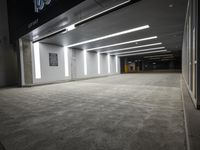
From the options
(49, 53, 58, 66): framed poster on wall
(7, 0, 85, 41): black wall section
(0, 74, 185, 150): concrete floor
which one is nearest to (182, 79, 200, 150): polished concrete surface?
(0, 74, 185, 150): concrete floor

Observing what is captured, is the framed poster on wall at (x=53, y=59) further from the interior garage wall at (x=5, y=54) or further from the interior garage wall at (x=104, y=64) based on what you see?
the interior garage wall at (x=104, y=64)

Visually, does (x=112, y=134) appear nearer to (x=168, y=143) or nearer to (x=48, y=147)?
(x=168, y=143)

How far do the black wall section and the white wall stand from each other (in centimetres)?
247

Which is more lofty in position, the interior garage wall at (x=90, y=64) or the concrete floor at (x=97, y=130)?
the interior garage wall at (x=90, y=64)

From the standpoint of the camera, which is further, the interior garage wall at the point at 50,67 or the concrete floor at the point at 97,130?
the interior garage wall at the point at 50,67

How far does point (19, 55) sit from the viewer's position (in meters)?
9.02

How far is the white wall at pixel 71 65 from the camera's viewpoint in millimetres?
10741

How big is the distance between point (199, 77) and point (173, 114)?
3.20 ft

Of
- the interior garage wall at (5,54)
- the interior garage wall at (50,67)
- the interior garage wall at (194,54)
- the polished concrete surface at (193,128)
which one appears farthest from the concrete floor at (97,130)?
the interior garage wall at (5,54)

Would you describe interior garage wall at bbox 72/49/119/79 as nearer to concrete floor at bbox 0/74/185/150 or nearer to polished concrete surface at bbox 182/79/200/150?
concrete floor at bbox 0/74/185/150

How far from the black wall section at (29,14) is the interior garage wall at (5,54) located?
2.33 ft

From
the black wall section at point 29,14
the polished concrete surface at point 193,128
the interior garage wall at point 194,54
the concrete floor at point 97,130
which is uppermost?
the black wall section at point 29,14

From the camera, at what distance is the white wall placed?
10741 mm

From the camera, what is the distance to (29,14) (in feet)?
21.8
